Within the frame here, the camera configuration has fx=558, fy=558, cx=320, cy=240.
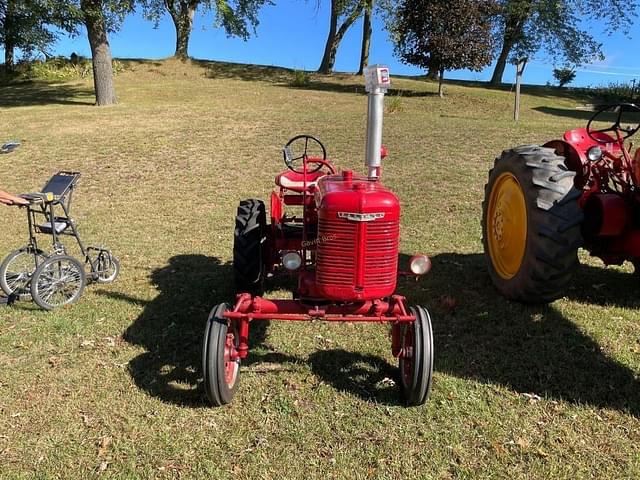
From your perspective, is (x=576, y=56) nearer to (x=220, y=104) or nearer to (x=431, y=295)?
(x=220, y=104)

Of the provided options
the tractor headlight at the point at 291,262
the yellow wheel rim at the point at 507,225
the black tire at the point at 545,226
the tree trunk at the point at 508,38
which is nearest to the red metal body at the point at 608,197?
the black tire at the point at 545,226

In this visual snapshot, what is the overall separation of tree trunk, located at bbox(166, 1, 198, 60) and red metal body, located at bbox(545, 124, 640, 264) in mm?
25882

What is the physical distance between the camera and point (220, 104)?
17094mm

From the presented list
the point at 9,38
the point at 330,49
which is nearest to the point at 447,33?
the point at 330,49

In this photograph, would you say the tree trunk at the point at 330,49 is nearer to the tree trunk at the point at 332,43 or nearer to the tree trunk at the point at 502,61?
the tree trunk at the point at 332,43

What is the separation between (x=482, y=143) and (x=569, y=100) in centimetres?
1436

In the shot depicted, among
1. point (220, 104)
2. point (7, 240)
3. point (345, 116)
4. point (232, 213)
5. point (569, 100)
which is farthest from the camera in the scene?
point (569, 100)

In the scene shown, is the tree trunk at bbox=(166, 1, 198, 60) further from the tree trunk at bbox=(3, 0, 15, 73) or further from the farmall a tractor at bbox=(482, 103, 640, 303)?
the farmall a tractor at bbox=(482, 103, 640, 303)

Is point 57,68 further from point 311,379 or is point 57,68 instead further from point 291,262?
point 311,379

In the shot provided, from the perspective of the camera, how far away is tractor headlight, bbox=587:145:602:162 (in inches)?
168

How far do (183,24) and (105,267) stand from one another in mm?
24936

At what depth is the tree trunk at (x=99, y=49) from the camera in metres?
15.7

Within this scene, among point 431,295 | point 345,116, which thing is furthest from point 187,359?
point 345,116

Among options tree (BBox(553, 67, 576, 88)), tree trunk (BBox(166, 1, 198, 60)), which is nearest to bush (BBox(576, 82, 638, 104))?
tree (BBox(553, 67, 576, 88))
